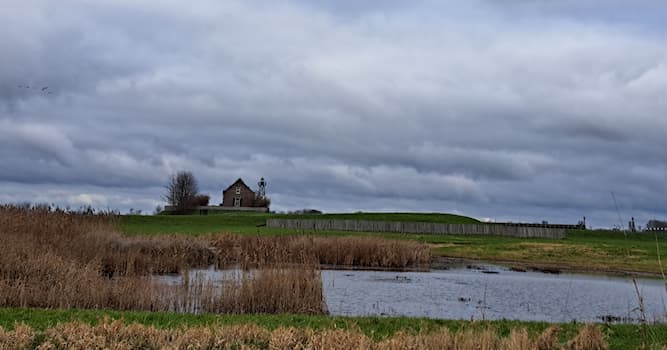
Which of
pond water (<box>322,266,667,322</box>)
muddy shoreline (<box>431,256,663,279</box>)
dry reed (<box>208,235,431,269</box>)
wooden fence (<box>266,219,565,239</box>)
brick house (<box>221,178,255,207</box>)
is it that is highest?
brick house (<box>221,178,255,207</box>)

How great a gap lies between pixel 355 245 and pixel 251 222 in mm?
32354

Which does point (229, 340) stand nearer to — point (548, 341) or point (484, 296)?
point (548, 341)

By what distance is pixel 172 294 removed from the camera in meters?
15.5

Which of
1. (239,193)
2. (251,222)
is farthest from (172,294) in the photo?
(239,193)

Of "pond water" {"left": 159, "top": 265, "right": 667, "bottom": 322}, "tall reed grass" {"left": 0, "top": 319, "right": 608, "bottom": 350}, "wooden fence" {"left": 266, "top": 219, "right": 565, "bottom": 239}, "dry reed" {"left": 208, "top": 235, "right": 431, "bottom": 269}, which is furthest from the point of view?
"wooden fence" {"left": 266, "top": 219, "right": 565, "bottom": 239}

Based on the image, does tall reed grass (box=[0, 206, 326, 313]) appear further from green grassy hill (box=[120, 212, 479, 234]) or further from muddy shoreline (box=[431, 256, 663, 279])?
green grassy hill (box=[120, 212, 479, 234])

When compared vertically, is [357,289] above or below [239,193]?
below

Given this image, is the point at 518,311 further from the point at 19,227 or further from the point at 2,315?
the point at 19,227

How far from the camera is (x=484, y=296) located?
64.4 ft

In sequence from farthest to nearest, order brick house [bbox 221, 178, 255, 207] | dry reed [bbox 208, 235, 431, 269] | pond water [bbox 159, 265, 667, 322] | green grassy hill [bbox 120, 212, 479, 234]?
brick house [bbox 221, 178, 255, 207] → green grassy hill [bbox 120, 212, 479, 234] → dry reed [bbox 208, 235, 431, 269] → pond water [bbox 159, 265, 667, 322]

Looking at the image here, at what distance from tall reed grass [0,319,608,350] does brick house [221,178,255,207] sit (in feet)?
313

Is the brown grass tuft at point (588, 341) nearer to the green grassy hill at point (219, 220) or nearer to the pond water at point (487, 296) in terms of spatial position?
the pond water at point (487, 296)

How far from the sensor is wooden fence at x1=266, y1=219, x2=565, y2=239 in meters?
58.2

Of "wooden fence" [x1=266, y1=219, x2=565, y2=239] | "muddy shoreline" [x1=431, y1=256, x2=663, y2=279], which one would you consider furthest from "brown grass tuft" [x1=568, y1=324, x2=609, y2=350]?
"wooden fence" [x1=266, y1=219, x2=565, y2=239]
